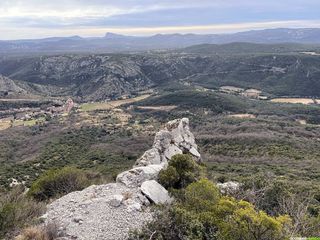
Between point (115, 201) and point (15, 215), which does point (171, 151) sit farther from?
A: point (15, 215)

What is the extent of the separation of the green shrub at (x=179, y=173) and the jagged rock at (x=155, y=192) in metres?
1.15

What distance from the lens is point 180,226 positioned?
17828mm

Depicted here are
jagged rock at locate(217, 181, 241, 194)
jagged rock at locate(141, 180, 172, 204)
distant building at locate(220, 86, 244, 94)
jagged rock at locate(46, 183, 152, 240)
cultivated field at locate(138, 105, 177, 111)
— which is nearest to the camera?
jagged rock at locate(46, 183, 152, 240)

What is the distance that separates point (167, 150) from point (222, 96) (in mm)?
99839

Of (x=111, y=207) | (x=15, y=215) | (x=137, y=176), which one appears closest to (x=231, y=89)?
(x=137, y=176)

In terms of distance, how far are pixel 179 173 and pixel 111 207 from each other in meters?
6.37

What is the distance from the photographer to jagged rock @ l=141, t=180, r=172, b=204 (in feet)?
72.3

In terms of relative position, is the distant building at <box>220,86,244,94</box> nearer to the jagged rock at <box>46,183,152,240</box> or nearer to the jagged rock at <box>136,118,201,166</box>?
the jagged rock at <box>136,118,201,166</box>

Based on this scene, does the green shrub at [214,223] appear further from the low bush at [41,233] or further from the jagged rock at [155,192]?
the low bush at [41,233]

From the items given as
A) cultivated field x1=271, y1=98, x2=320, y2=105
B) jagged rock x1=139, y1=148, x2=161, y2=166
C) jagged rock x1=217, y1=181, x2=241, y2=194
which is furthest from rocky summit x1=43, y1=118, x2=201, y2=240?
cultivated field x1=271, y1=98, x2=320, y2=105

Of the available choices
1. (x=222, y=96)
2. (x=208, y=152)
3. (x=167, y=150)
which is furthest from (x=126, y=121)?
(x=167, y=150)

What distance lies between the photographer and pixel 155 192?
2258cm

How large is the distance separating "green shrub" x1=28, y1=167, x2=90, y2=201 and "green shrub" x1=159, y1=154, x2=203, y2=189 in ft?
23.7

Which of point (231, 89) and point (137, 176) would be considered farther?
point (231, 89)
